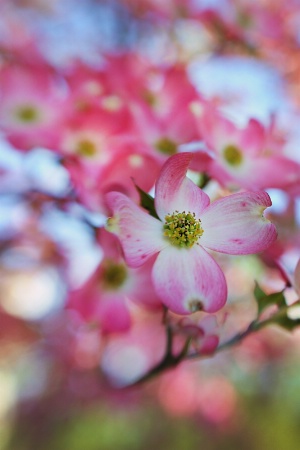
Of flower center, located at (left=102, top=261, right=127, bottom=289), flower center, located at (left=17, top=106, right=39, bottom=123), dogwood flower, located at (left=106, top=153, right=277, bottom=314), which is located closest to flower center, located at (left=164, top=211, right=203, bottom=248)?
dogwood flower, located at (left=106, top=153, right=277, bottom=314)

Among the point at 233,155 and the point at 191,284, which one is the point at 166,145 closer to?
the point at 233,155

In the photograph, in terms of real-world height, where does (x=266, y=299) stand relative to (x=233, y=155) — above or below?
below

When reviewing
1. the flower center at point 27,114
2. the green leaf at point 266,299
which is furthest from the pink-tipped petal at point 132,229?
the flower center at point 27,114

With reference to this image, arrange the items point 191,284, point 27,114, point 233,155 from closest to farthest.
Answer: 1. point 191,284
2. point 233,155
3. point 27,114

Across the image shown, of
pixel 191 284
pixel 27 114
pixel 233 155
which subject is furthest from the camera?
pixel 27 114

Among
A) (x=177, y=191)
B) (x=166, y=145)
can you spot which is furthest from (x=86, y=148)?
(x=177, y=191)

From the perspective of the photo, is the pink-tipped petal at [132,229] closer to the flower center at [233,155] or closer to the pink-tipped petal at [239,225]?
the pink-tipped petal at [239,225]
